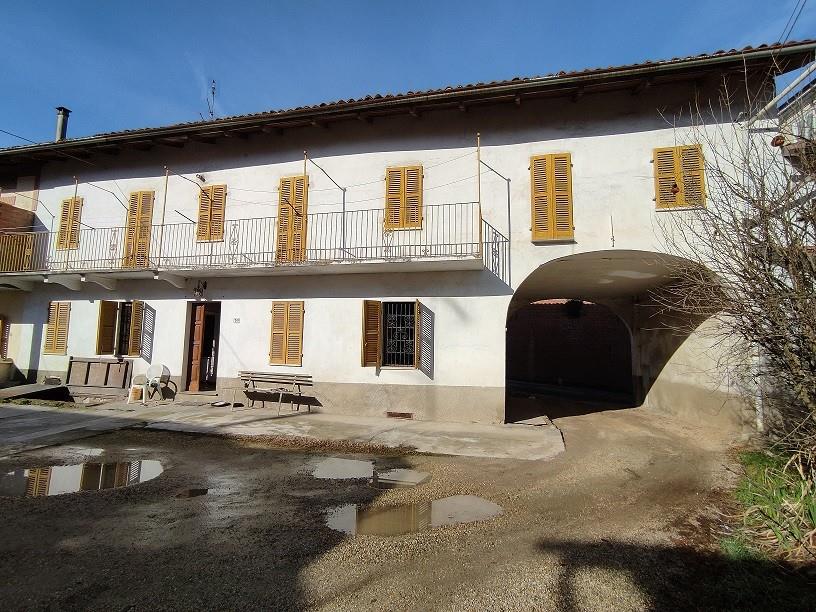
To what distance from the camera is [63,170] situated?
13133 mm

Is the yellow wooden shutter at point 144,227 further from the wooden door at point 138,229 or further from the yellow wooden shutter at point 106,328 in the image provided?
the yellow wooden shutter at point 106,328

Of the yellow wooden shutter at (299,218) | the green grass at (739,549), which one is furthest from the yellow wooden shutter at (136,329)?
the green grass at (739,549)

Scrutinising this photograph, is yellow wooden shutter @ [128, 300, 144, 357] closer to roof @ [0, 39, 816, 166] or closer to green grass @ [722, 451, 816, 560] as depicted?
roof @ [0, 39, 816, 166]

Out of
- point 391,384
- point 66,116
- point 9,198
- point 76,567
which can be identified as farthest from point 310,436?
point 66,116

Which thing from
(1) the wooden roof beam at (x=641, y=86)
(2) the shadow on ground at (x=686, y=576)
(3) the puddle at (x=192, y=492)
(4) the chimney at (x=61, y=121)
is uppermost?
(4) the chimney at (x=61, y=121)

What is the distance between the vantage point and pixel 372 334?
9.95m

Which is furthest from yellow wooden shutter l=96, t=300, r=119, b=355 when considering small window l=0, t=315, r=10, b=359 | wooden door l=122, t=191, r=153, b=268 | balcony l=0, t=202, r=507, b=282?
small window l=0, t=315, r=10, b=359

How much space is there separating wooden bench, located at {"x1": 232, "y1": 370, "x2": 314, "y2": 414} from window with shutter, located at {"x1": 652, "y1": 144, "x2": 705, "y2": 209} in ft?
29.7

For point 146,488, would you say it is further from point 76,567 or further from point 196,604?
point 196,604

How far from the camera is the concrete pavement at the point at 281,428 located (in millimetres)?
7250

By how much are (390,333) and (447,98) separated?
5.59 metres

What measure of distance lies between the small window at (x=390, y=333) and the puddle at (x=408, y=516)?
16.7 ft

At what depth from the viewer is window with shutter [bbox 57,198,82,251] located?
495 inches

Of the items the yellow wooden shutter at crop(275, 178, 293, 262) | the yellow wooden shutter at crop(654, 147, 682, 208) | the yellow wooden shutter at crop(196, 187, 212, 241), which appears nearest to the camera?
the yellow wooden shutter at crop(654, 147, 682, 208)
